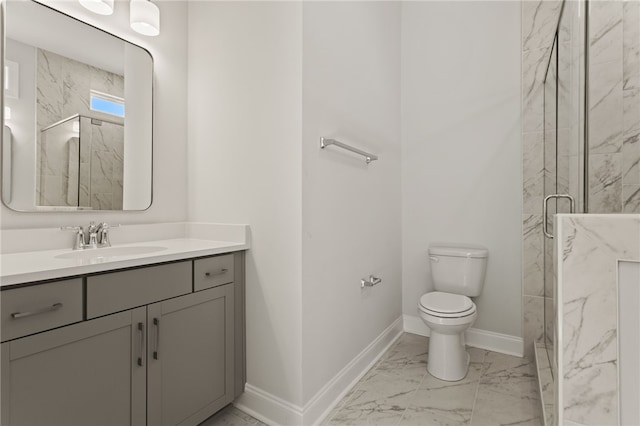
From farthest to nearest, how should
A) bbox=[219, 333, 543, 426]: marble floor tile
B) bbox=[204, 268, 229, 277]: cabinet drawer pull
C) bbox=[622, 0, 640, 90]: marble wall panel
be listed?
bbox=[219, 333, 543, 426]: marble floor tile < bbox=[204, 268, 229, 277]: cabinet drawer pull < bbox=[622, 0, 640, 90]: marble wall panel

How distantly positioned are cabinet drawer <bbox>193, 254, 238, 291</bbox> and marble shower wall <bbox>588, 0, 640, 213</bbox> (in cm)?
149

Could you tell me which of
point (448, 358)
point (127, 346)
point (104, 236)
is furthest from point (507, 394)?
point (104, 236)

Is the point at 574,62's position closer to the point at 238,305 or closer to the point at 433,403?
the point at 433,403

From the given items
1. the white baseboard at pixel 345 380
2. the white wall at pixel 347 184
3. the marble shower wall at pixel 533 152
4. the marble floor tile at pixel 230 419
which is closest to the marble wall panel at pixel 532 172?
the marble shower wall at pixel 533 152

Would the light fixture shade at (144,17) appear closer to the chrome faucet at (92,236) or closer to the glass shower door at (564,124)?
the chrome faucet at (92,236)

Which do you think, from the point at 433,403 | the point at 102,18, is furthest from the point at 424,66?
the point at 433,403

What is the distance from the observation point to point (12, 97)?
1357 millimetres

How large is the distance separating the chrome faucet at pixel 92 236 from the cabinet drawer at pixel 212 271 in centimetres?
50

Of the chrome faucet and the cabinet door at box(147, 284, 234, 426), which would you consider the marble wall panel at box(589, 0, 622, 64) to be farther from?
the chrome faucet

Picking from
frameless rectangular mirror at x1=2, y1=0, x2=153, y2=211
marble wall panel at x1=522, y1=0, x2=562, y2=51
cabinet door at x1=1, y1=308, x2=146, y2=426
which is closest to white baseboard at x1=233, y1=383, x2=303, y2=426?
cabinet door at x1=1, y1=308, x2=146, y2=426

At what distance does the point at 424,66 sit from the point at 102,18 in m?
2.08

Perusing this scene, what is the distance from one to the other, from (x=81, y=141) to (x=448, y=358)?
2.23 meters

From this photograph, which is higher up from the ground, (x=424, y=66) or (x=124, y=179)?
(x=424, y=66)

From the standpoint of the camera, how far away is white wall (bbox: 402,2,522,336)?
7.33 ft
